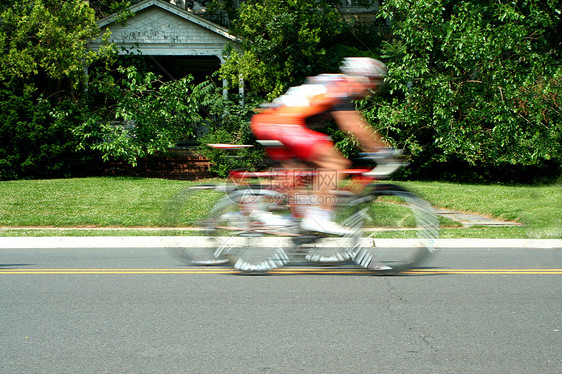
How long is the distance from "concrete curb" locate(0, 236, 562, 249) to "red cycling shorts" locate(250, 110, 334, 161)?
8.53ft

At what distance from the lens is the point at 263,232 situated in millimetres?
6172

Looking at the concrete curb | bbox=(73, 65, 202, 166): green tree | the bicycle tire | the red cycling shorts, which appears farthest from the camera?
bbox=(73, 65, 202, 166): green tree

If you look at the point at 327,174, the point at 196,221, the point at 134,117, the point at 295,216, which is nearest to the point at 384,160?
the point at 327,174

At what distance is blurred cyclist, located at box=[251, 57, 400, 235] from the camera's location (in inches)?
227

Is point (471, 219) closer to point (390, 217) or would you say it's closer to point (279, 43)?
point (390, 217)

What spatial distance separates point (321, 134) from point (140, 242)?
3709 mm

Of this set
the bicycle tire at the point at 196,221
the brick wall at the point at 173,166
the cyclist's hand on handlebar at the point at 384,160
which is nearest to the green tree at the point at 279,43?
the brick wall at the point at 173,166

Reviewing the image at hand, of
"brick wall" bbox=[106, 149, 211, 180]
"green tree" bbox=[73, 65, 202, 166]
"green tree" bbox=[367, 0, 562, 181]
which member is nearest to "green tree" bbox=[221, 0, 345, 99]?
"green tree" bbox=[73, 65, 202, 166]

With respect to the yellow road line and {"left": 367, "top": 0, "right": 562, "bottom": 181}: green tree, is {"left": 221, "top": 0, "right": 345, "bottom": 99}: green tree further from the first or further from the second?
the yellow road line

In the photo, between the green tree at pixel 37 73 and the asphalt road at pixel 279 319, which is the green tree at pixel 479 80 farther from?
the asphalt road at pixel 279 319

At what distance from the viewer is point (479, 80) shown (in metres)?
15.9

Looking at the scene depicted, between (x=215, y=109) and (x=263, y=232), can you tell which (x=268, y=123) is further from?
(x=215, y=109)

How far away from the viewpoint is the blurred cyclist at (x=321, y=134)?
5762 mm

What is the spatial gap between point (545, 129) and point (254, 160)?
8236mm
